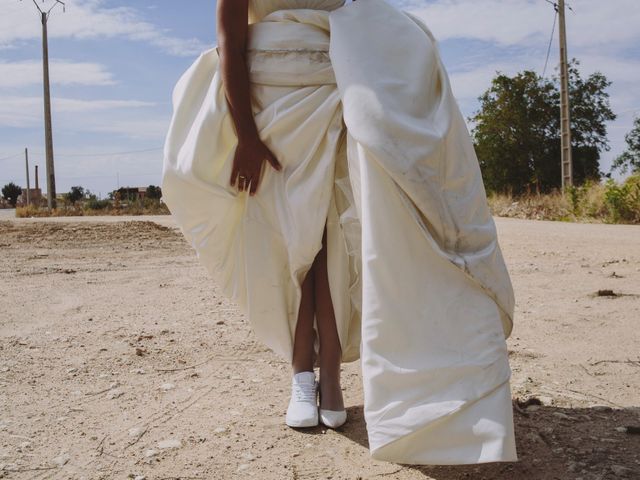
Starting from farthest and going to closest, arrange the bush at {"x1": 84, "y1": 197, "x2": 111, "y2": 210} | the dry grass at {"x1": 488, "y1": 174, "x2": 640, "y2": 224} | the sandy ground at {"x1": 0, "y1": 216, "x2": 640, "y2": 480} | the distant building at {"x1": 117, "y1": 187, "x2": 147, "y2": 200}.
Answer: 1. the distant building at {"x1": 117, "y1": 187, "x2": 147, "y2": 200}
2. the bush at {"x1": 84, "y1": 197, "x2": 111, "y2": 210}
3. the dry grass at {"x1": 488, "y1": 174, "x2": 640, "y2": 224}
4. the sandy ground at {"x1": 0, "y1": 216, "x2": 640, "y2": 480}

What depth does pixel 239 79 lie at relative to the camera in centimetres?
236

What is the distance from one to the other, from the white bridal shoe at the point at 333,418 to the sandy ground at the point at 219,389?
0.10 feet

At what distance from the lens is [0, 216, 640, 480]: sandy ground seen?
83.0 inches

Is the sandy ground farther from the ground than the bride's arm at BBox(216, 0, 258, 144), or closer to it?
closer to it

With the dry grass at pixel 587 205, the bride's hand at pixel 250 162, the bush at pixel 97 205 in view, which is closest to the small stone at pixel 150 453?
the bride's hand at pixel 250 162

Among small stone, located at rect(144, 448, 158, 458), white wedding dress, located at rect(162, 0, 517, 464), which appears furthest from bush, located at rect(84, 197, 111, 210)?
small stone, located at rect(144, 448, 158, 458)

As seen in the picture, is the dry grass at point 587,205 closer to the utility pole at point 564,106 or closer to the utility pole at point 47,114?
the utility pole at point 564,106

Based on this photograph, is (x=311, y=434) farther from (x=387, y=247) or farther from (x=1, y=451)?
(x=1, y=451)

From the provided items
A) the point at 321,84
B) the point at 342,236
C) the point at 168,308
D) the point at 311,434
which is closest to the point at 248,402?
the point at 311,434

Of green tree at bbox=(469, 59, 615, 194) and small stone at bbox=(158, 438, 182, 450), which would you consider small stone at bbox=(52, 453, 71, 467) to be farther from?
green tree at bbox=(469, 59, 615, 194)

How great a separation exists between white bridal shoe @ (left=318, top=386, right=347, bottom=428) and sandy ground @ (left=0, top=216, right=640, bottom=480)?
0.03m

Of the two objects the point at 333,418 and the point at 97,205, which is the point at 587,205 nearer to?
the point at 333,418

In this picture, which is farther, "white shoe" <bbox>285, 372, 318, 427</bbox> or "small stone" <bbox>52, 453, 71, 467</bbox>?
"white shoe" <bbox>285, 372, 318, 427</bbox>

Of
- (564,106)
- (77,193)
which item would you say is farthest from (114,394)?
(77,193)
